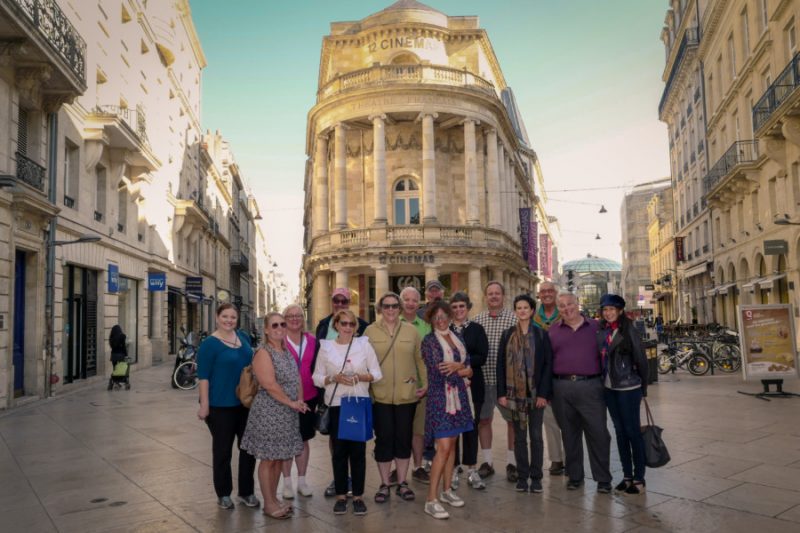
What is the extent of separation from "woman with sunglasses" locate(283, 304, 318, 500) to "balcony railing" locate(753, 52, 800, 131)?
18.3 meters

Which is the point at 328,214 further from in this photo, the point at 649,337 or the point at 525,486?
the point at 525,486

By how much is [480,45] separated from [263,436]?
33.4 m

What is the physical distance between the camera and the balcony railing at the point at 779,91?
19.1 metres

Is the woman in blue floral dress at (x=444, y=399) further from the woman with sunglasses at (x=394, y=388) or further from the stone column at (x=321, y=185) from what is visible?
the stone column at (x=321, y=185)

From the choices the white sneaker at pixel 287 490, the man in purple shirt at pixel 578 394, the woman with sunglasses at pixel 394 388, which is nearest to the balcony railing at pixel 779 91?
the man in purple shirt at pixel 578 394

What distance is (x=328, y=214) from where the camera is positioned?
3375 centimetres

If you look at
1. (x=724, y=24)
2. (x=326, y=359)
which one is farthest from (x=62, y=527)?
(x=724, y=24)

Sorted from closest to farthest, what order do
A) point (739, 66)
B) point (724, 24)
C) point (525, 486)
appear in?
point (525, 486) → point (739, 66) → point (724, 24)

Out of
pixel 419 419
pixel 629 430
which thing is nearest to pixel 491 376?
pixel 419 419

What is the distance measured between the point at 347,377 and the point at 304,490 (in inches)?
55.5

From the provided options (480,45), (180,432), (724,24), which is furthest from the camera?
(480,45)

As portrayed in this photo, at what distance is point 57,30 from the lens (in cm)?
1438

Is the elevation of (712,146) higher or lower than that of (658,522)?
higher

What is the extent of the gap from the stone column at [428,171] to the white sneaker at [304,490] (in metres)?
24.0
